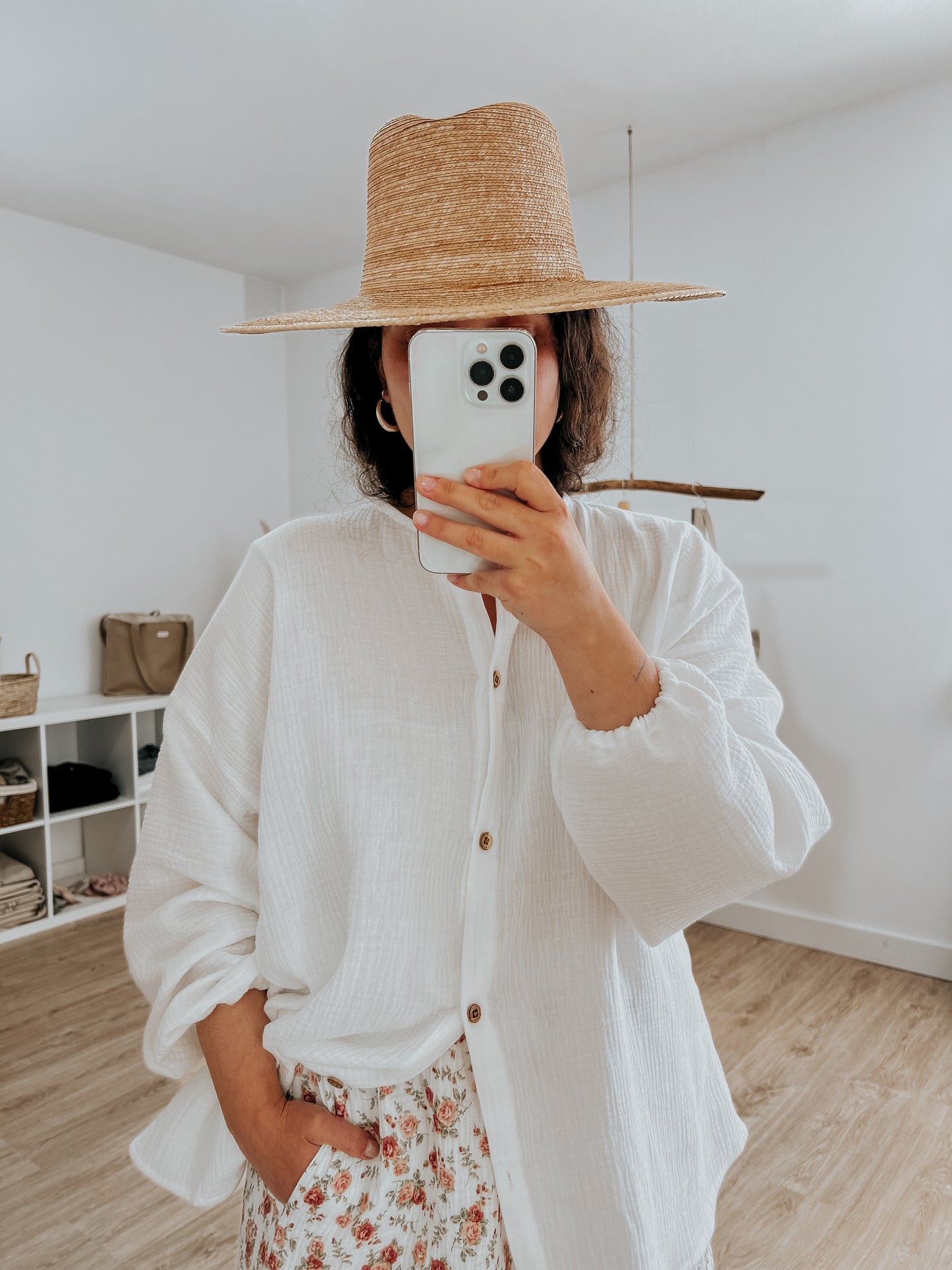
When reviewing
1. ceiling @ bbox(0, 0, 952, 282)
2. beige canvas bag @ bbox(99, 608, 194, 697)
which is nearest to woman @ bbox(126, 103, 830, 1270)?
ceiling @ bbox(0, 0, 952, 282)

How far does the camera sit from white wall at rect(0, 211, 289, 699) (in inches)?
129

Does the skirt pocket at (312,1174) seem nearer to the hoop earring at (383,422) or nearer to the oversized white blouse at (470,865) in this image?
the oversized white blouse at (470,865)

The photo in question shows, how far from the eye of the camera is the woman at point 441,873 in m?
0.60

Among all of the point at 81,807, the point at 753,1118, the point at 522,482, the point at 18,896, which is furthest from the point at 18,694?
the point at 522,482

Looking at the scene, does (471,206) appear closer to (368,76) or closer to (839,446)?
(368,76)

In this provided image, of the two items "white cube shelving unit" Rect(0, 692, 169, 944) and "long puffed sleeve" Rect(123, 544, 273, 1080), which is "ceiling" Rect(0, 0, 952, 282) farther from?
"long puffed sleeve" Rect(123, 544, 273, 1080)

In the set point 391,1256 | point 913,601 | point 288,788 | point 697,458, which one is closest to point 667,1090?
point 391,1256

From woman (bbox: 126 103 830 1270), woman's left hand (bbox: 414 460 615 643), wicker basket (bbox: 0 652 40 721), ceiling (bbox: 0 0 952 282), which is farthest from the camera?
wicker basket (bbox: 0 652 40 721)

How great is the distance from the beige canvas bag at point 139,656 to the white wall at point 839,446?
6.63 ft

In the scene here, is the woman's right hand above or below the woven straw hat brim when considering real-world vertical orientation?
below

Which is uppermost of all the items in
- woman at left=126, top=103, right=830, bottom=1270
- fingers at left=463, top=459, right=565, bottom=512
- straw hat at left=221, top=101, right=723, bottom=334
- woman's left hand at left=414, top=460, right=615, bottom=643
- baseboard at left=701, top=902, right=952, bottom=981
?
straw hat at left=221, top=101, right=723, bottom=334

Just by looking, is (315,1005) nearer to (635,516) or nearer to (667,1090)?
(667,1090)

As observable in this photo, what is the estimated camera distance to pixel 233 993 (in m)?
0.66

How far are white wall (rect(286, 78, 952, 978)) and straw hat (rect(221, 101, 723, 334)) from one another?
2168 mm
